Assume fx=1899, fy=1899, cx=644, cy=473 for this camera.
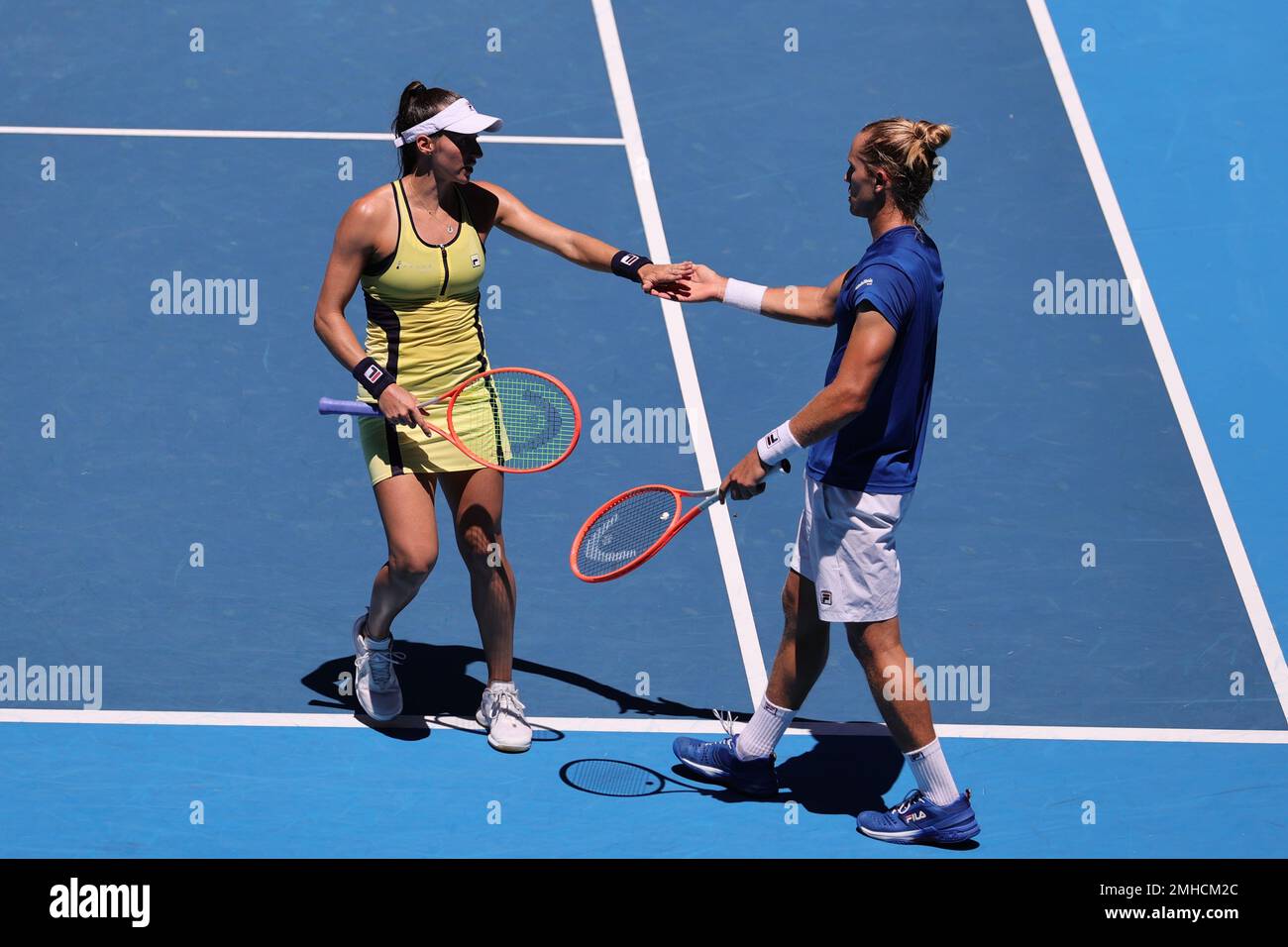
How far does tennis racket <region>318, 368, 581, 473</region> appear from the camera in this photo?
7.08m

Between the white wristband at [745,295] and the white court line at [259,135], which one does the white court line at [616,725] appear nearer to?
the white wristband at [745,295]

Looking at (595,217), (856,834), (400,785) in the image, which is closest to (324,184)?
(595,217)

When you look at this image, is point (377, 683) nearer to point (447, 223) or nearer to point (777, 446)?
point (447, 223)

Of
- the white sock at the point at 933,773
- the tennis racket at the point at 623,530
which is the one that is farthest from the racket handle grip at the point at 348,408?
the white sock at the point at 933,773

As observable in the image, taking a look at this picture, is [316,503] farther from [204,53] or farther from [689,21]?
[689,21]

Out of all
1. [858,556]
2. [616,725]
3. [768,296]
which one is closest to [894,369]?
[858,556]

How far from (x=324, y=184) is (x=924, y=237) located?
16.2ft

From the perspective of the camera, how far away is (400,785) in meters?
6.93

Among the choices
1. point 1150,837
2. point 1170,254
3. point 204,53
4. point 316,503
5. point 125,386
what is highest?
point 204,53

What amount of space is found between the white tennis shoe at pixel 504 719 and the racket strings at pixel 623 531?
0.60m

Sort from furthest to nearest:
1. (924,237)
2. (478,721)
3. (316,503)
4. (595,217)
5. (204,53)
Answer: (204,53) → (595,217) → (316,503) → (478,721) → (924,237)

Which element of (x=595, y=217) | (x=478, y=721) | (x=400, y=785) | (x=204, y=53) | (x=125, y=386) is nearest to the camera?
(x=400, y=785)

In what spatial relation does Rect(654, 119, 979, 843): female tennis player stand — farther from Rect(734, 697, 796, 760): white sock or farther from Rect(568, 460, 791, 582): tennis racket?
Rect(568, 460, 791, 582): tennis racket

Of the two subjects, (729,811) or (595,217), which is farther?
(595,217)
